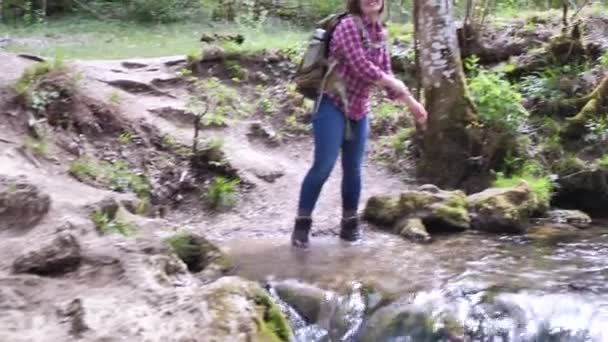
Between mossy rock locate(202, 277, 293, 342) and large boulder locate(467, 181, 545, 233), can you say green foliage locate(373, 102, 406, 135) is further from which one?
mossy rock locate(202, 277, 293, 342)

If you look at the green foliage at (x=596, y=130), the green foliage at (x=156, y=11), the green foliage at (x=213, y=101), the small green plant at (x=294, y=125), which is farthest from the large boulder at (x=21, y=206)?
the green foliage at (x=156, y=11)

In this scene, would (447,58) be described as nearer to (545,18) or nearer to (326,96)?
(326,96)

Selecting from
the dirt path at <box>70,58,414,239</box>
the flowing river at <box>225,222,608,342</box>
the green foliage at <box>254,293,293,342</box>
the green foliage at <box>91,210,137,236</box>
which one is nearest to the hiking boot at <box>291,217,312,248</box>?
the flowing river at <box>225,222,608,342</box>

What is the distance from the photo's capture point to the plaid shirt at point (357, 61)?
597 centimetres

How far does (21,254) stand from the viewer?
5316 mm

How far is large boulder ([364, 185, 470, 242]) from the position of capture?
7.09 meters

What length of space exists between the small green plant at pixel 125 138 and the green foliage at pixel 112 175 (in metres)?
0.42

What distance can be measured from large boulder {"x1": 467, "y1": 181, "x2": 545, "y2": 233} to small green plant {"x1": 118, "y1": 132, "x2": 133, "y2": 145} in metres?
3.56

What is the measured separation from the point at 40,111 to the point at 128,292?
4047 millimetres

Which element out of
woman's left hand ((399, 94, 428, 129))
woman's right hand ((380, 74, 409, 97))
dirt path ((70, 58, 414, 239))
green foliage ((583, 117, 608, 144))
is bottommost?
dirt path ((70, 58, 414, 239))

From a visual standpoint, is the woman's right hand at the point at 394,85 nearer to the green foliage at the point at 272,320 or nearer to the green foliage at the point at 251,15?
the green foliage at the point at 272,320

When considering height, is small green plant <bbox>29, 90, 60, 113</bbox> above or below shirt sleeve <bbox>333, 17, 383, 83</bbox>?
below

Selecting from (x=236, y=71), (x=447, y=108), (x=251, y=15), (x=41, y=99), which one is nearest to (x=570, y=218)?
(x=447, y=108)

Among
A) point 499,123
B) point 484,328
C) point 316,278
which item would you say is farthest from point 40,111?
point 484,328
